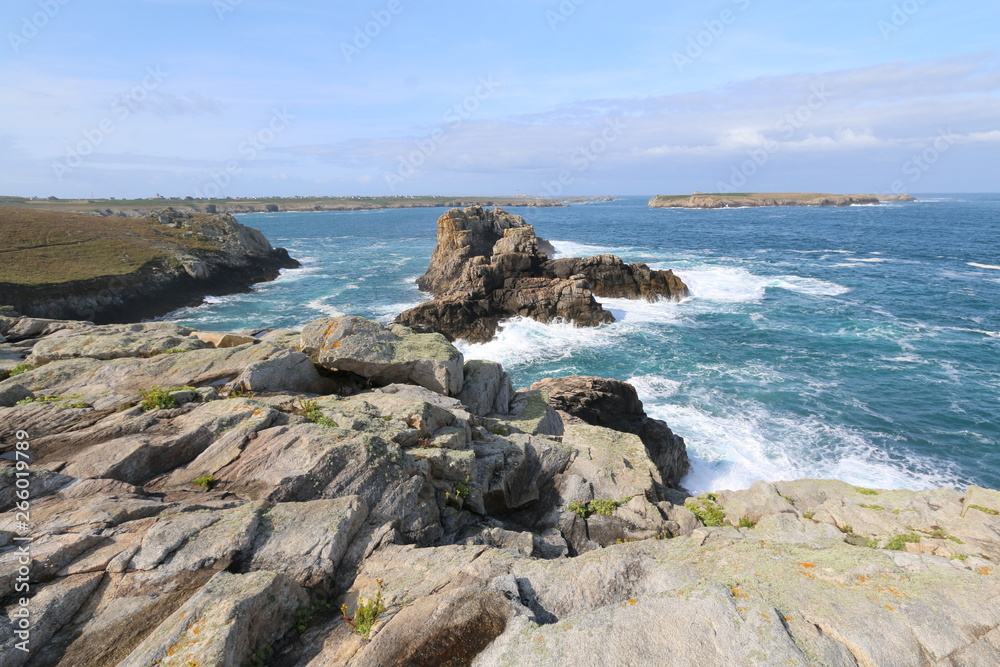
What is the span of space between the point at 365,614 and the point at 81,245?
7599cm

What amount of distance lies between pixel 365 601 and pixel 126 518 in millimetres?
4426

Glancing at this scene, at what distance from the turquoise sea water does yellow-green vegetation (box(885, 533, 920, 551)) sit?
32.2ft

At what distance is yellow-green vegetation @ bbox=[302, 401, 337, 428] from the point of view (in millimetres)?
10859

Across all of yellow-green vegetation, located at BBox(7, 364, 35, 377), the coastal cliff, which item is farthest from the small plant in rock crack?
the coastal cliff

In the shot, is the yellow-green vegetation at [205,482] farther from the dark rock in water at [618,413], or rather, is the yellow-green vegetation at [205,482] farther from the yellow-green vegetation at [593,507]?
the dark rock in water at [618,413]

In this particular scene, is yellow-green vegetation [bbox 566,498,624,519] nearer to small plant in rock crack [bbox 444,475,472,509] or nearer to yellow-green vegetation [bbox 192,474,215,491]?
small plant in rock crack [bbox 444,475,472,509]

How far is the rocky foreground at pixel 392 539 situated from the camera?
596 cm

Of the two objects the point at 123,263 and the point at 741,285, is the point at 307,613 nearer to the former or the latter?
the point at 741,285

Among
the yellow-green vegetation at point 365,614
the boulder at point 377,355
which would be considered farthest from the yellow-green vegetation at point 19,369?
the yellow-green vegetation at point 365,614

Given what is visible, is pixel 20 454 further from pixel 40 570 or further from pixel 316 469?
pixel 316 469

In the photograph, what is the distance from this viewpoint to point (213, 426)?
33.8ft

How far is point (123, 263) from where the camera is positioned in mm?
53625

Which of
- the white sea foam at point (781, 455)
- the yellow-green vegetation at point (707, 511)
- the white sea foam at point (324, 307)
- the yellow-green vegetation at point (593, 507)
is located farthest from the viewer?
the white sea foam at point (324, 307)

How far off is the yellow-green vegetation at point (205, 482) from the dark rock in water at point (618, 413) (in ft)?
46.8
